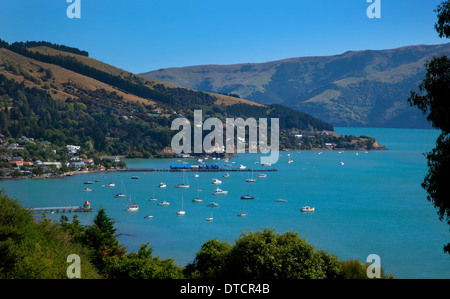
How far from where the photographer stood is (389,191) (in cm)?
4544

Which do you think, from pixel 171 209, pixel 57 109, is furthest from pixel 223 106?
pixel 171 209

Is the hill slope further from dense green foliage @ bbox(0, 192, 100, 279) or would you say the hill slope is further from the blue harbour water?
dense green foliage @ bbox(0, 192, 100, 279)

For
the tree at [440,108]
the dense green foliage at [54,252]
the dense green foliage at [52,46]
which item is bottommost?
the dense green foliage at [54,252]

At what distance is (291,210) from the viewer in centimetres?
3525

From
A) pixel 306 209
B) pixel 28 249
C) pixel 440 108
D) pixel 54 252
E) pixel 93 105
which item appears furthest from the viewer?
pixel 93 105

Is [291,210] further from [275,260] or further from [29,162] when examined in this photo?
[29,162]

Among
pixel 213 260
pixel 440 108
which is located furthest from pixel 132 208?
pixel 440 108

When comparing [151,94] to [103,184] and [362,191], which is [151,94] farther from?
[362,191]

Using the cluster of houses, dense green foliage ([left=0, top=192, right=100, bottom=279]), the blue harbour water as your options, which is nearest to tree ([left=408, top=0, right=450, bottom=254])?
the blue harbour water

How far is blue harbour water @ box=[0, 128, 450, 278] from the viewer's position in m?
24.4

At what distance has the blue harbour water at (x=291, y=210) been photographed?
2436 cm

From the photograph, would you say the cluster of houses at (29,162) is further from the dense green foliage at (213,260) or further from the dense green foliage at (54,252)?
the dense green foliage at (213,260)

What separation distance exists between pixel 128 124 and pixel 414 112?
460ft

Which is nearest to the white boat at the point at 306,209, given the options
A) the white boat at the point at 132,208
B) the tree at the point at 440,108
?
the white boat at the point at 132,208
